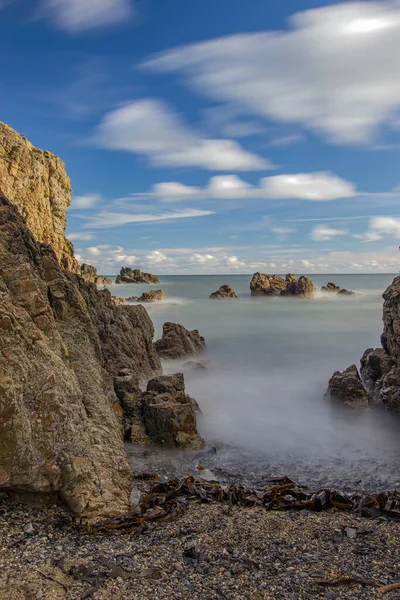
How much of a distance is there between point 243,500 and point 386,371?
9015 millimetres

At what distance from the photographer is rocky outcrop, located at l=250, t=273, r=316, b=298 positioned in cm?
7488

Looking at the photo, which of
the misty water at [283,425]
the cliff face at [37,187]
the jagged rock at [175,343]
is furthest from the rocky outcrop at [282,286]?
the cliff face at [37,187]

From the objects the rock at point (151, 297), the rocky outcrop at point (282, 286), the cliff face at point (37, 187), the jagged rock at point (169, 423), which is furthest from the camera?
the rocky outcrop at point (282, 286)

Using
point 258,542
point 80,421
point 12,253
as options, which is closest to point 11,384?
point 80,421

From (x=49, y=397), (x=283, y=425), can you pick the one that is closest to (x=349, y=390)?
(x=283, y=425)

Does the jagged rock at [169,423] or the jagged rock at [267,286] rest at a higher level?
the jagged rock at [267,286]

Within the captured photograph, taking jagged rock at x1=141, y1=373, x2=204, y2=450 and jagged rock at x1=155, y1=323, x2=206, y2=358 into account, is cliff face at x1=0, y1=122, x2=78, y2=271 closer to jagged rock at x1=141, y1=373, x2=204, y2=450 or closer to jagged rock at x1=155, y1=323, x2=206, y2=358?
jagged rock at x1=155, y1=323, x2=206, y2=358

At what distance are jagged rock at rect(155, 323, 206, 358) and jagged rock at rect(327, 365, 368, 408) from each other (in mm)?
8396

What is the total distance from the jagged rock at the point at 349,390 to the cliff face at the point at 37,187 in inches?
469

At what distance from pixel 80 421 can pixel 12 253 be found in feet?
9.66

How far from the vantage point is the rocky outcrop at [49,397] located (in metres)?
5.48

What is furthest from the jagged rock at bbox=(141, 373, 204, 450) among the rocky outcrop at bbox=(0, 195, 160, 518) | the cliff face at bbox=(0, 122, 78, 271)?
the cliff face at bbox=(0, 122, 78, 271)

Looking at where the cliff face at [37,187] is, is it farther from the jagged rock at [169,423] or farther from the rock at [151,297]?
the rock at [151,297]

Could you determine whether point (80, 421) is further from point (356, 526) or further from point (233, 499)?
point (356, 526)
